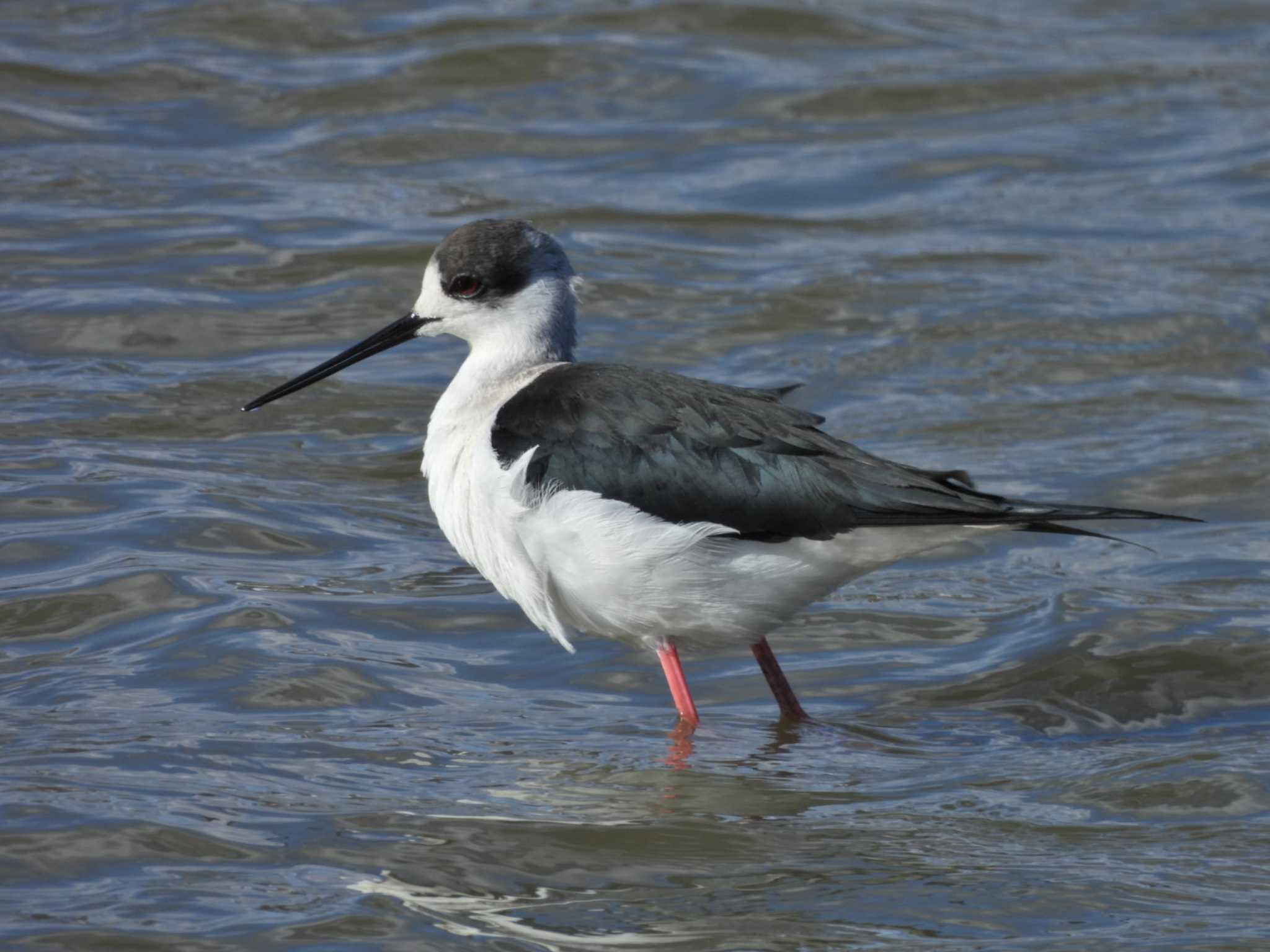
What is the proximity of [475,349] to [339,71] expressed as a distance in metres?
8.37

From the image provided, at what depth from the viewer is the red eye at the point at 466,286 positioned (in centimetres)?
742

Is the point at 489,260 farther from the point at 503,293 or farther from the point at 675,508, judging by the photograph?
the point at 675,508

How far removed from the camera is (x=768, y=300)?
11945mm

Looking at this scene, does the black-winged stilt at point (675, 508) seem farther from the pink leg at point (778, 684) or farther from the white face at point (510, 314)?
the white face at point (510, 314)

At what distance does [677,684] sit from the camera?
6906 millimetres

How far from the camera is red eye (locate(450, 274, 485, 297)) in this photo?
24.3ft

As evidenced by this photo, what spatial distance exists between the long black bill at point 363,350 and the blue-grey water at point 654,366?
83 cm

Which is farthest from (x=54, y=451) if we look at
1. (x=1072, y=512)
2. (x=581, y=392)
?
(x=1072, y=512)

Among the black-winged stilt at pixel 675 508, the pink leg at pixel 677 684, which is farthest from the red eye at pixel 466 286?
the pink leg at pixel 677 684

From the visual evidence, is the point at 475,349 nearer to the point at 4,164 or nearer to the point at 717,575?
the point at 717,575

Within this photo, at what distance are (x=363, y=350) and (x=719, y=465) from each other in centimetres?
187

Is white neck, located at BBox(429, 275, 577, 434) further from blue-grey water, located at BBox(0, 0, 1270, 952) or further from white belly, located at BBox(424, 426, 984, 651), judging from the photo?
blue-grey water, located at BBox(0, 0, 1270, 952)

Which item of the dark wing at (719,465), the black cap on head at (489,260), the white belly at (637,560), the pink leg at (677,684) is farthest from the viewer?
the black cap on head at (489,260)

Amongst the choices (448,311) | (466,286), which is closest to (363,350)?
(448,311)
